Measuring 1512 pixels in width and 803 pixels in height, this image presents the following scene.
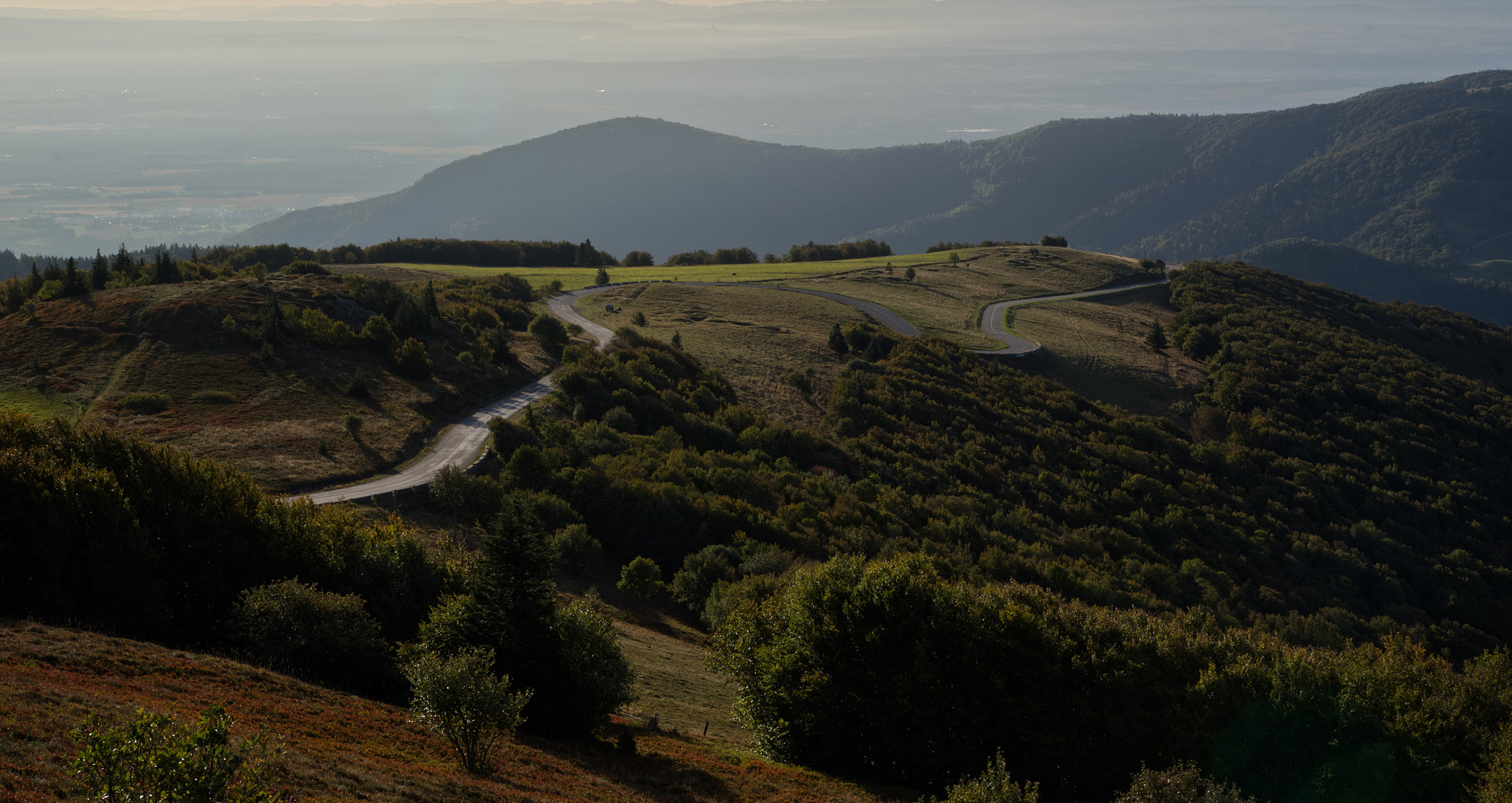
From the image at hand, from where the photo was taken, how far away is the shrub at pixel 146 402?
126 ft

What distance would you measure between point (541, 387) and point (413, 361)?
880 centimetres

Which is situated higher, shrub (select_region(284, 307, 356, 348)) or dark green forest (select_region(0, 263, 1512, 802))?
shrub (select_region(284, 307, 356, 348))

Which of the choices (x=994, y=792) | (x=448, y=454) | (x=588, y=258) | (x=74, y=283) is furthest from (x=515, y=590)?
(x=588, y=258)

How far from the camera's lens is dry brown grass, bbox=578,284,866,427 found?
66.6m

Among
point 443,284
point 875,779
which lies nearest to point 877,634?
point 875,779

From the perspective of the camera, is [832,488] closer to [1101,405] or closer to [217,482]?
[217,482]

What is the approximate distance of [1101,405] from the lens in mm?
74125

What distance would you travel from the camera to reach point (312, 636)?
2042 centimetres

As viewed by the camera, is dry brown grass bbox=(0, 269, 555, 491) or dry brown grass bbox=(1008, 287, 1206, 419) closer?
dry brown grass bbox=(0, 269, 555, 491)

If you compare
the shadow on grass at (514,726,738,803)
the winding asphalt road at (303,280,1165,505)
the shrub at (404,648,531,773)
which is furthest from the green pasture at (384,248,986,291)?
the shrub at (404,648,531,773)

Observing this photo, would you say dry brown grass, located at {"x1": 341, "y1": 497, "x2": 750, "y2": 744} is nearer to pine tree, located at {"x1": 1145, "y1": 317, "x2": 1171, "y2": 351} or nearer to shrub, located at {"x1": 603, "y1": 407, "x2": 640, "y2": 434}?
shrub, located at {"x1": 603, "y1": 407, "x2": 640, "y2": 434}

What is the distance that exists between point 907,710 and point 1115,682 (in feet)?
19.9

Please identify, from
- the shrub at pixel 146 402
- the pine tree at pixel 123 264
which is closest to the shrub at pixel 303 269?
the pine tree at pixel 123 264

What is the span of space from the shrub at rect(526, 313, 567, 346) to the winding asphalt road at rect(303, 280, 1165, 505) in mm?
3274
